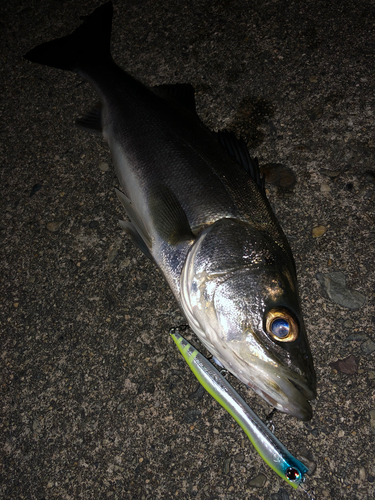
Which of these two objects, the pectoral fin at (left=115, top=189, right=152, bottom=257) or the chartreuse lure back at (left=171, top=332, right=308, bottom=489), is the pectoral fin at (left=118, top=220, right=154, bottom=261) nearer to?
the pectoral fin at (left=115, top=189, right=152, bottom=257)

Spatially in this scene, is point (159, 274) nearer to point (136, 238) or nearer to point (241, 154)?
point (136, 238)

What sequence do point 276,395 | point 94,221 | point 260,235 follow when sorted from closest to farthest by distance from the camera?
1. point 276,395
2. point 260,235
3. point 94,221

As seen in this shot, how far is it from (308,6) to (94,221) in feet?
8.15

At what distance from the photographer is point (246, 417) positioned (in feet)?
6.03

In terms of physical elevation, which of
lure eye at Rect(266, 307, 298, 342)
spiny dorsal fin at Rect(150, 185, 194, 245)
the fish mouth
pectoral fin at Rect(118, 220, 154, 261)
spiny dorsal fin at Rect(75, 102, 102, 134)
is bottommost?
the fish mouth

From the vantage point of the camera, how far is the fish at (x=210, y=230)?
5.05 ft

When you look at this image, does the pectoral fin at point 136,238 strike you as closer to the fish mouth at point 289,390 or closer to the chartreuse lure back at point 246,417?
the chartreuse lure back at point 246,417

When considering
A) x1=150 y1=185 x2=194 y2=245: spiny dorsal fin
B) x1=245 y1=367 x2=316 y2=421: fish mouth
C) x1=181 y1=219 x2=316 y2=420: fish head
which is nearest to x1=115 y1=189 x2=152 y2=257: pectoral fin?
x1=150 y1=185 x2=194 y2=245: spiny dorsal fin

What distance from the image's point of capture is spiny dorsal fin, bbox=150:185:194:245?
6.28ft

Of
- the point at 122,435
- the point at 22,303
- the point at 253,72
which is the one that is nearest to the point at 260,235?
the point at 122,435

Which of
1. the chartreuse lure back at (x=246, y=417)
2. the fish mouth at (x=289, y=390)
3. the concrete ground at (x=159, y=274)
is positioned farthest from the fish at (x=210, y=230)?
the concrete ground at (x=159, y=274)

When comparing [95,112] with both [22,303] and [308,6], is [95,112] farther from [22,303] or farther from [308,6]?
A: [308,6]

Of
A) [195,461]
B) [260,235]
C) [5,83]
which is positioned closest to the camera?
[260,235]

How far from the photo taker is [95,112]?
2666 mm
